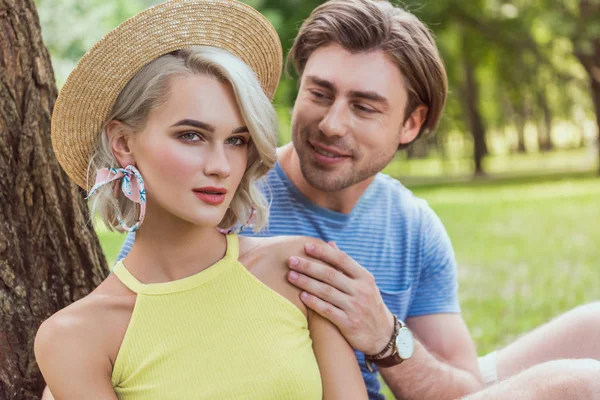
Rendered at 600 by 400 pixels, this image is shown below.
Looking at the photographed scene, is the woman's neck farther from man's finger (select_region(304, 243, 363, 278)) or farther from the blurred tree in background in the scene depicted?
the blurred tree in background

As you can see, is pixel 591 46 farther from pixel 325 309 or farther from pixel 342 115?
pixel 325 309

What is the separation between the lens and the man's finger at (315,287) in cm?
253

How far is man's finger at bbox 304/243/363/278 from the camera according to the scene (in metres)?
2.66

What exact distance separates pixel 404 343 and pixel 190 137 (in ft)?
3.90

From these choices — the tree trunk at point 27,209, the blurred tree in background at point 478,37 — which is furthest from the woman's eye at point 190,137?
the blurred tree in background at point 478,37

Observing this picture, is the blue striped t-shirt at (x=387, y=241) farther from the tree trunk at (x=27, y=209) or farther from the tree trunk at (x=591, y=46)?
the tree trunk at (x=591, y=46)

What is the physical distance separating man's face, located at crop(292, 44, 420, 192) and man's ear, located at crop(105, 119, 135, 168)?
1.11 m

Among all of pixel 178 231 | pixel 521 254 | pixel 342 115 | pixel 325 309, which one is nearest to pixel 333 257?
pixel 325 309

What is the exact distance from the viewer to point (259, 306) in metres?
2.43

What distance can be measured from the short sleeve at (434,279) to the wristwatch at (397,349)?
1.52 ft

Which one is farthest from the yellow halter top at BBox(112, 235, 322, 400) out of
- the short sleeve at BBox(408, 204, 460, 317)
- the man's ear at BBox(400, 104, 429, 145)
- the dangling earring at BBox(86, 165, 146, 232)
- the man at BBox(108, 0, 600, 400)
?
the man's ear at BBox(400, 104, 429, 145)

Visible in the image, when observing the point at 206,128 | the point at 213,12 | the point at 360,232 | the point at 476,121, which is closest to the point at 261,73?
the point at 213,12

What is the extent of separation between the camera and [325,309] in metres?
2.55

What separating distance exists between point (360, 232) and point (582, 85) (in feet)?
72.3
